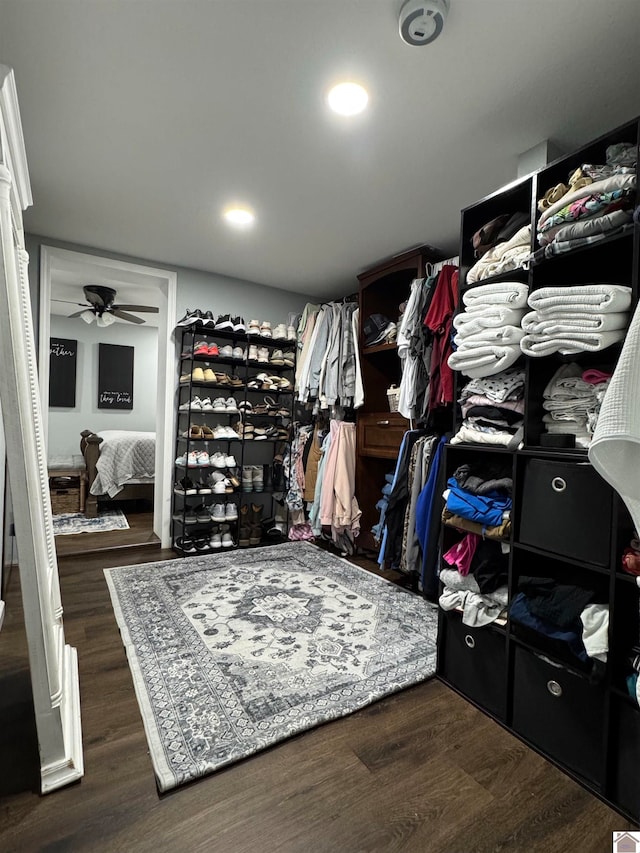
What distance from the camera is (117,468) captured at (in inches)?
195

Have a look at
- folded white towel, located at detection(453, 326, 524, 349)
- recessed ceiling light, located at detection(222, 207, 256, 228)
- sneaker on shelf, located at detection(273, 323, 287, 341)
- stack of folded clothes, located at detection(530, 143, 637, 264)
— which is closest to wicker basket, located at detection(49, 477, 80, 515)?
sneaker on shelf, located at detection(273, 323, 287, 341)

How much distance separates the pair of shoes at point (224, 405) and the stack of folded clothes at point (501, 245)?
2.43m

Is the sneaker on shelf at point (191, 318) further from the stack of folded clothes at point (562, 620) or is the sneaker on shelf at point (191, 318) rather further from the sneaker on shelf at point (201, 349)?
the stack of folded clothes at point (562, 620)

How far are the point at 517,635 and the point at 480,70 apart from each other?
6.78 ft

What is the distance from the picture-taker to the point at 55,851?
111cm

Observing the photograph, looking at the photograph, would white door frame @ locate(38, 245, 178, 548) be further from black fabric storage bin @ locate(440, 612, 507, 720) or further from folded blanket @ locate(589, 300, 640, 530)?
folded blanket @ locate(589, 300, 640, 530)

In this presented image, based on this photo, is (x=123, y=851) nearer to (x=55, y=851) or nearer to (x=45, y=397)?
(x=55, y=851)

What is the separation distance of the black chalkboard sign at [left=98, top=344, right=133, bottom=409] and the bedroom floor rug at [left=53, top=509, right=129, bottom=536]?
200 cm

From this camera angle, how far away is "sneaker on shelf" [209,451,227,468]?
374cm

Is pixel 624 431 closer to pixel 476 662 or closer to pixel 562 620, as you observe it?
pixel 562 620

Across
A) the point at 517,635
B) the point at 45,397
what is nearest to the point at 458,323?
the point at 517,635

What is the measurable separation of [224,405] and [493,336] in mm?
2618

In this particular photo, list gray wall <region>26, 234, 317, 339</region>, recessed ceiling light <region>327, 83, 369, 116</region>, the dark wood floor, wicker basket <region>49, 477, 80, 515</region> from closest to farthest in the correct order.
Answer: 1. the dark wood floor
2. recessed ceiling light <region>327, 83, 369, 116</region>
3. gray wall <region>26, 234, 317, 339</region>
4. wicker basket <region>49, 477, 80, 515</region>

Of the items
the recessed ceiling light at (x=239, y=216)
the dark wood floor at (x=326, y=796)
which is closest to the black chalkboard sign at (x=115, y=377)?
the recessed ceiling light at (x=239, y=216)
